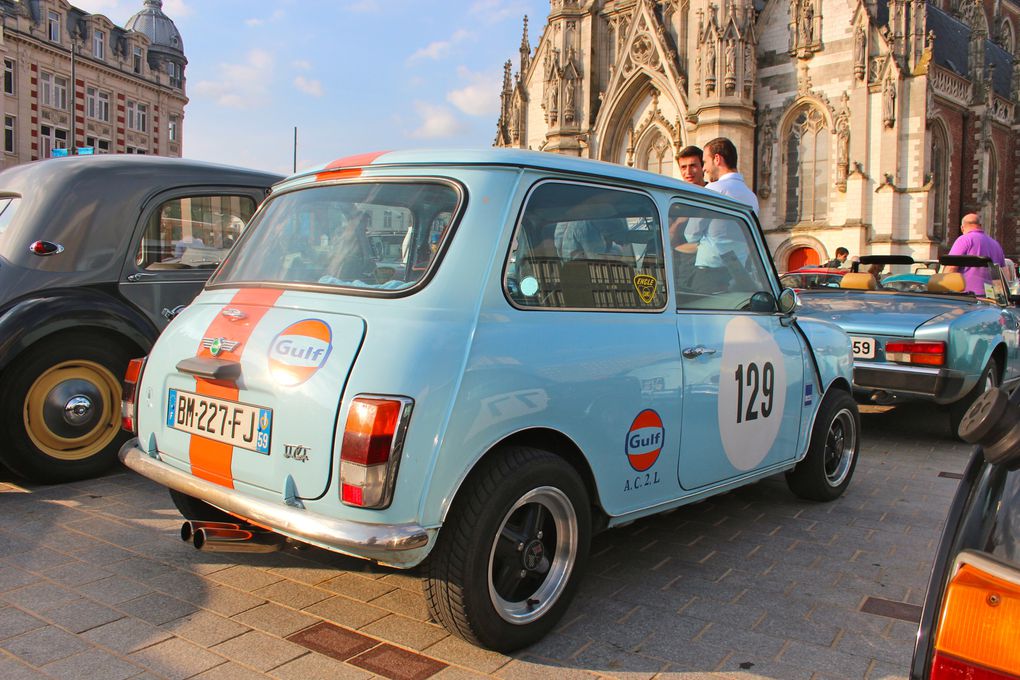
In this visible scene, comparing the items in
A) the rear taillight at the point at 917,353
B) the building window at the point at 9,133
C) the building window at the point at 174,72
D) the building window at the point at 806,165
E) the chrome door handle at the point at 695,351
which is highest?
the building window at the point at 174,72

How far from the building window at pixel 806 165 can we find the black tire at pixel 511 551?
30578 mm

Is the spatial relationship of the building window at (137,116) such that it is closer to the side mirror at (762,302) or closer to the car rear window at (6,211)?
the car rear window at (6,211)

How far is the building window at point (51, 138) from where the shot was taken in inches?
1868

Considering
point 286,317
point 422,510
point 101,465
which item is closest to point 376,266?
point 286,317

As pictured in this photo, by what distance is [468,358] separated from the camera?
109 inches

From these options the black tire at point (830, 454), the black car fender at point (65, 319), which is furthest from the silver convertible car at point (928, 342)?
the black car fender at point (65, 319)

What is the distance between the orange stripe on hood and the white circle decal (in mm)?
2193

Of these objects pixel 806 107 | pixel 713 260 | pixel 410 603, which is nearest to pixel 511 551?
pixel 410 603

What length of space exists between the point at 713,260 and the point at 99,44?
58946mm

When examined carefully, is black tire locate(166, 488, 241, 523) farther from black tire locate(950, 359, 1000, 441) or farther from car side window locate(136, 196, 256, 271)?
black tire locate(950, 359, 1000, 441)

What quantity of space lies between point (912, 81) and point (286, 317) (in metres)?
31.1

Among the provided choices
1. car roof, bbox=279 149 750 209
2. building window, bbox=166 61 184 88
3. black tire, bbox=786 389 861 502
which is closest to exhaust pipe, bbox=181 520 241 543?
car roof, bbox=279 149 750 209

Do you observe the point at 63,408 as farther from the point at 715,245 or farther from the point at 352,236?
the point at 715,245

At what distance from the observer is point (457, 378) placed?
2717 millimetres
